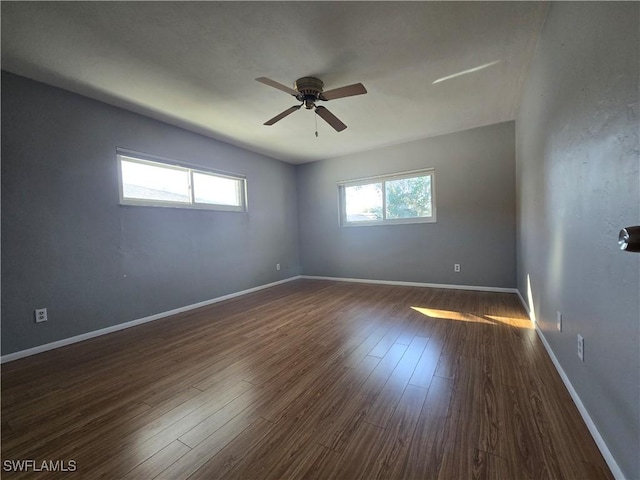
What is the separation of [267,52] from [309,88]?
0.47 metres

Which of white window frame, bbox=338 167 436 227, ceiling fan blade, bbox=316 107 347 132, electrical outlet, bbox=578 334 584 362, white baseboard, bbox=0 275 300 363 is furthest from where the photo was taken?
white window frame, bbox=338 167 436 227

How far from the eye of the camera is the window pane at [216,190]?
3786 mm

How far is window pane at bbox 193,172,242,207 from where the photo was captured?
3.79 meters

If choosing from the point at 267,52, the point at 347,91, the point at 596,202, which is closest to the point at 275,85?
the point at 267,52

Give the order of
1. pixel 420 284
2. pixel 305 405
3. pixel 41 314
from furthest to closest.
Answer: pixel 420 284 < pixel 41 314 < pixel 305 405

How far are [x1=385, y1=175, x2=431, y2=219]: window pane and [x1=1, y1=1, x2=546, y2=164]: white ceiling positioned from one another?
1.34 m

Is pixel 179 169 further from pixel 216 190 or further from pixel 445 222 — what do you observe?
pixel 445 222

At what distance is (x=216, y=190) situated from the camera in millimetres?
4062

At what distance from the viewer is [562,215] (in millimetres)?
1535

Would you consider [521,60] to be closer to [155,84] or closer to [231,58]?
[231,58]

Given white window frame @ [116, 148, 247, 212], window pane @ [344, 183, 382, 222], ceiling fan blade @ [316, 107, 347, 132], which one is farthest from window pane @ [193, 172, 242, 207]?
ceiling fan blade @ [316, 107, 347, 132]

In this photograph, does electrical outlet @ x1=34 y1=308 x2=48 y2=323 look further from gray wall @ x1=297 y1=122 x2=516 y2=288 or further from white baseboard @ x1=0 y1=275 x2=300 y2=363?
gray wall @ x1=297 y1=122 x2=516 y2=288

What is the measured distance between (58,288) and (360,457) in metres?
3.07

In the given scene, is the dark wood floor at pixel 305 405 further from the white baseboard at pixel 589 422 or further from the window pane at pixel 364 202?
the window pane at pixel 364 202
